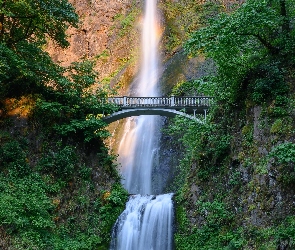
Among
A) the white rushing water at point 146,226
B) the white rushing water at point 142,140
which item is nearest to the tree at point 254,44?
the white rushing water at point 146,226

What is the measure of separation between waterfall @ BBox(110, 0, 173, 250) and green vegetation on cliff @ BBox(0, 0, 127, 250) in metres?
0.91

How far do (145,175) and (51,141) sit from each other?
8579 mm

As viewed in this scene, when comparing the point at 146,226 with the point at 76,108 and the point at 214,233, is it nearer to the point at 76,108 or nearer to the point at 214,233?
the point at 214,233

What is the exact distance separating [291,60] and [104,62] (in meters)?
25.1

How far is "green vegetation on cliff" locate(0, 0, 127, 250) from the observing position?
549 inches

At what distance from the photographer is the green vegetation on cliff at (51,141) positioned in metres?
14.0

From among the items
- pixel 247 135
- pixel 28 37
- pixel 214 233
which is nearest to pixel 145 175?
pixel 28 37

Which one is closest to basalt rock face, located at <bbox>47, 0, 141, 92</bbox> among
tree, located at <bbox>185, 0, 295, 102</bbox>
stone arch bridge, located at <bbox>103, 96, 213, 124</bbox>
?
stone arch bridge, located at <bbox>103, 96, 213, 124</bbox>

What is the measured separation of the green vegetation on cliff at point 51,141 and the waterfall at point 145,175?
0.91m

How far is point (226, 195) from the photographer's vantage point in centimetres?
1172

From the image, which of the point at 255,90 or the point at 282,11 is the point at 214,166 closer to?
the point at 255,90

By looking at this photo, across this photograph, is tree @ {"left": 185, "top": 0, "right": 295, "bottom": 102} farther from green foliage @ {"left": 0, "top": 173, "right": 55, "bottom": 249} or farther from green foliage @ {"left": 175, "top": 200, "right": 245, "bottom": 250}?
green foliage @ {"left": 0, "top": 173, "right": 55, "bottom": 249}

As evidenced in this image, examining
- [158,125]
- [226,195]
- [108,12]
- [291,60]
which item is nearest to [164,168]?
[158,125]

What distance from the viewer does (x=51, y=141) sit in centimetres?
1689
